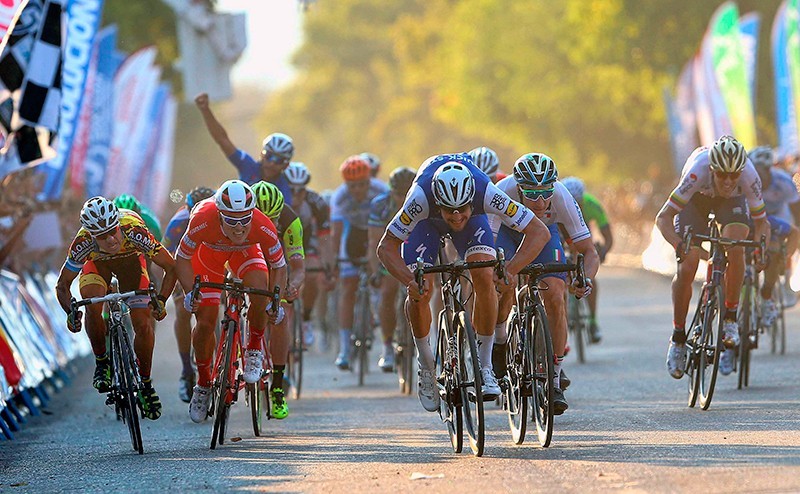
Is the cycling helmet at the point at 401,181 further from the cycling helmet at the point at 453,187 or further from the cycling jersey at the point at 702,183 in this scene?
the cycling helmet at the point at 453,187

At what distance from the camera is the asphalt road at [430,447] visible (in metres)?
9.01

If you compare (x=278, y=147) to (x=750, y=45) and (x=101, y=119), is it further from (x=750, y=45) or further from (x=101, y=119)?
(x=750, y=45)

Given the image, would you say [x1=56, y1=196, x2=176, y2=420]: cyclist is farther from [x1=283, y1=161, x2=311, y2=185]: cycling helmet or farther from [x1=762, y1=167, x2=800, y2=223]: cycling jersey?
[x1=762, y1=167, x2=800, y2=223]: cycling jersey

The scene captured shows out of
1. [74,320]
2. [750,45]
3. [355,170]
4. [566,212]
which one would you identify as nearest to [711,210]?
[566,212]

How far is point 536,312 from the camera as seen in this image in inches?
408

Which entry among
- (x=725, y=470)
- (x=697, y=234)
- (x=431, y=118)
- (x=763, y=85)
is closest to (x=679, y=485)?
(x=725, y=470)

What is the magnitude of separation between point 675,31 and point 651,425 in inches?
1520

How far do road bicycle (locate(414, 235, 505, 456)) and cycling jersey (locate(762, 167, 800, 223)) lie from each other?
648 cm

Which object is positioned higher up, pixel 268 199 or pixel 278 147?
pixel 278 147

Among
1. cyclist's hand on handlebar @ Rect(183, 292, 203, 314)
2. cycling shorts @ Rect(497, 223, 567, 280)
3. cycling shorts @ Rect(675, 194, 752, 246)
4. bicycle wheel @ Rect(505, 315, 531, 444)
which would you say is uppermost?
cycling shorts @ Rect(675, 194, 752, 246)

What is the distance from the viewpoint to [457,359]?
33.3ft

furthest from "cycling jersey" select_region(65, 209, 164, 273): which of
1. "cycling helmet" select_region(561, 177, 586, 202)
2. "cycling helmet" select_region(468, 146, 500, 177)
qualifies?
"cycling helmet" select_region(561, 177, 586, 202)

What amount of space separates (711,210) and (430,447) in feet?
10.8

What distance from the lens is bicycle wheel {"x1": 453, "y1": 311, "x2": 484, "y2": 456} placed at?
9.76 metres
